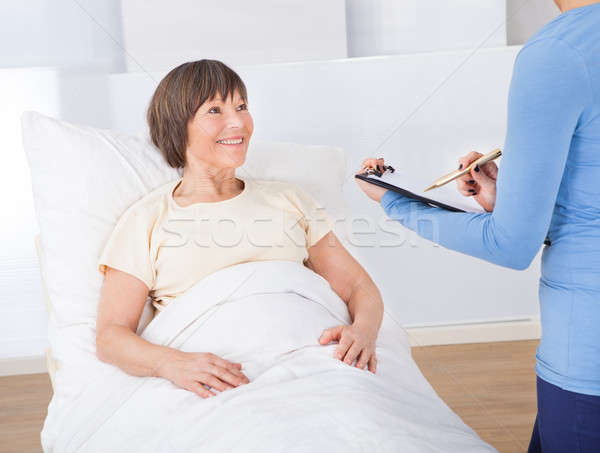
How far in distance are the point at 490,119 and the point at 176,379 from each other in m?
1.58

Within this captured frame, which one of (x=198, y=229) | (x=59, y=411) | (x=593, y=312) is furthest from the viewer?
(x=198, y=229)

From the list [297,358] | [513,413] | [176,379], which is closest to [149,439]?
[176,379]

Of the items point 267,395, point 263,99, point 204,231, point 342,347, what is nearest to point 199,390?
point 267,395

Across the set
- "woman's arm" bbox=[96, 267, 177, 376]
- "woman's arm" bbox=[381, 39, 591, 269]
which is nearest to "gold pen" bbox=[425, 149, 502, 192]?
"woman's arm" bbox=[381, 39, 591, 269]

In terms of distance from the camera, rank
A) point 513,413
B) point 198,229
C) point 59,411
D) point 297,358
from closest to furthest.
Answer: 1. point 297,358
2. point 59,411
3. point 198,229
4. point 513,413

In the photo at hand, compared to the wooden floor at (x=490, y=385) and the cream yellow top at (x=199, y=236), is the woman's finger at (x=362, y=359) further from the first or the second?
the wooden floor at (x=490, y=385)

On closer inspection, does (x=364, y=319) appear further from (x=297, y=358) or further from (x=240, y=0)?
(x=240, y=0)

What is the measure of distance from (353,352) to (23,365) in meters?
1.60

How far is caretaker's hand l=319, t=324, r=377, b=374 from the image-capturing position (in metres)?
1.15

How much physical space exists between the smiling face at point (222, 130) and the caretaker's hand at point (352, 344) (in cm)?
44

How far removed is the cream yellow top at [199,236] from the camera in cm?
130

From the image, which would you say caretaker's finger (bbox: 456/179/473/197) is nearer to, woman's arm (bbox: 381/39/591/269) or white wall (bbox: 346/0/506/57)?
woman's arm (bbox: 381/39/591/269)

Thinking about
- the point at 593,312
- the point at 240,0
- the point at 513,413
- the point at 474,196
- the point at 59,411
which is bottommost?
the point at 513,413

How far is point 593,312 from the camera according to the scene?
0.81 m
